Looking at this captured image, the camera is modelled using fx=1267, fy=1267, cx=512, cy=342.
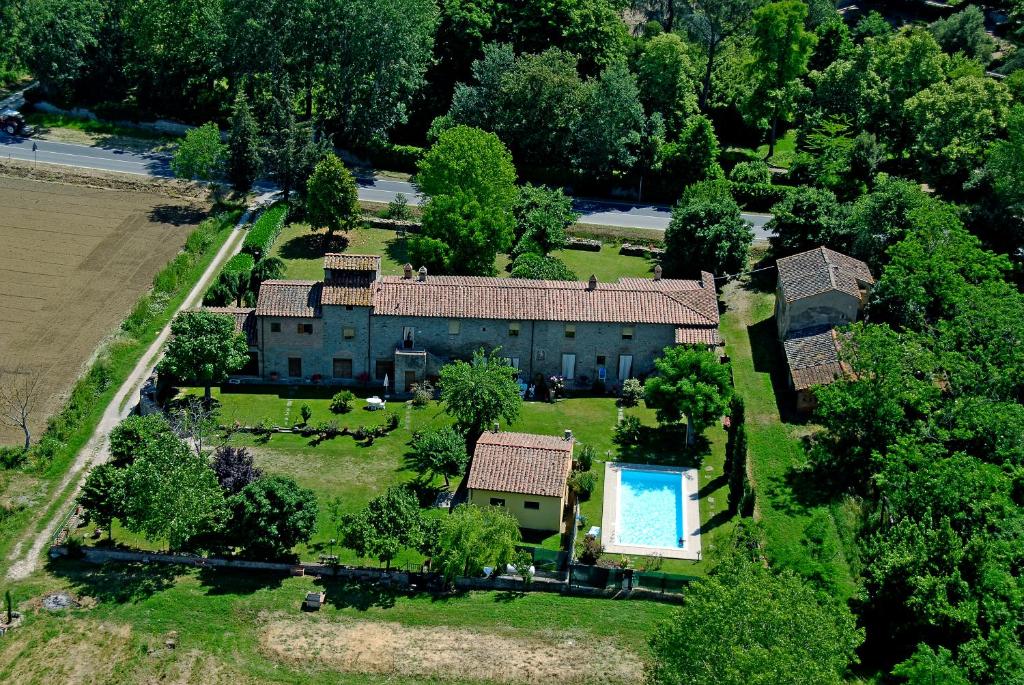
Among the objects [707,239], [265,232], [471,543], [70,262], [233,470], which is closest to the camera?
[471,543]

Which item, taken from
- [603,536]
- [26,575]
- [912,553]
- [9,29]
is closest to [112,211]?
[9,29]

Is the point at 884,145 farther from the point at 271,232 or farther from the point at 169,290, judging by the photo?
the point at 169,290

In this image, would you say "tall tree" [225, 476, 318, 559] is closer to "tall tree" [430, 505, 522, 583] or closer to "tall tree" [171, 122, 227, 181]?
"tall tree" [430, 505, 522, 583]

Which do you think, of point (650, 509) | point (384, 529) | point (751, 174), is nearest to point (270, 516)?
point (384, 529)

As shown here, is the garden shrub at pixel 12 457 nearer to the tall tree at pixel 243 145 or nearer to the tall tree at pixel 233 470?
the tall tree at pixel 233 470

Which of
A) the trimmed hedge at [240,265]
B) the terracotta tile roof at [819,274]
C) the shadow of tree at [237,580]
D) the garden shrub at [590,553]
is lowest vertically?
the shadow of tree at [237,580]

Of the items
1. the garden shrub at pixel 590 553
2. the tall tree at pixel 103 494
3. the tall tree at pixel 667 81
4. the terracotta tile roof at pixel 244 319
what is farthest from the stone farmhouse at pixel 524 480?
the tall tree at pixel 667 81

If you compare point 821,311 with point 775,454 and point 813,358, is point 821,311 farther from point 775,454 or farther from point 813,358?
point 775,454
